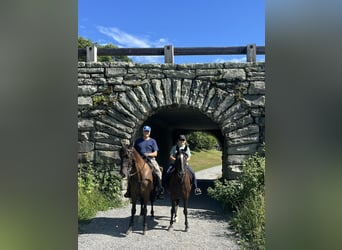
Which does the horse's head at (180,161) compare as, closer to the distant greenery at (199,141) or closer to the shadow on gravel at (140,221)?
the shadow on gravel at (140,221)

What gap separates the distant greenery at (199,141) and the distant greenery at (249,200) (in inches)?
835

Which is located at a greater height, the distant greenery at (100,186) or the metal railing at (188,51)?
the metal railing at (188,51)

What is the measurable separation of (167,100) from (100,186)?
2.54 meters

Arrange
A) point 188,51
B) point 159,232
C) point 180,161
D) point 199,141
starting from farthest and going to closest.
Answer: point 199,141
point 188,51
point 159,232
point 180,161

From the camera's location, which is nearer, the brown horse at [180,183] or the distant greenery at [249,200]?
the distant greenery at [249,200]

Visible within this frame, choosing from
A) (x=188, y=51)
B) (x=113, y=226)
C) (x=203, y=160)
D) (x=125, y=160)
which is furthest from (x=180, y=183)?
(x=203, y=160)

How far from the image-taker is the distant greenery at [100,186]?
6988 mm

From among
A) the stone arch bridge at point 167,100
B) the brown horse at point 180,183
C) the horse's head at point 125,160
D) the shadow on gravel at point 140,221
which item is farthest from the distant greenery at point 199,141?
the horse's head at point 125,160

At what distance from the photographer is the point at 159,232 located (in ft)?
18.9

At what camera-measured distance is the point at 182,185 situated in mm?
5969

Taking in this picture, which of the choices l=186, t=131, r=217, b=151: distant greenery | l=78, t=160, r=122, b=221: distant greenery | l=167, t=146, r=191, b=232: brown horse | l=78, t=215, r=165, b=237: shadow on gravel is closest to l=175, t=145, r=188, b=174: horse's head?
l=167, t=146, r=191, b=232: brown horse

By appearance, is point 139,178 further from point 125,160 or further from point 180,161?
point 180,161
